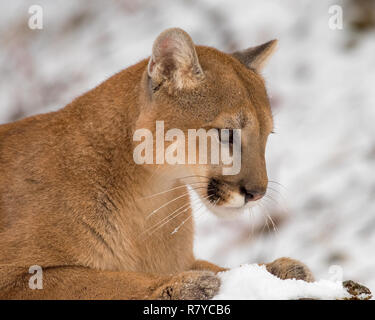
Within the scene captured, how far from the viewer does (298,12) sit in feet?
33.7

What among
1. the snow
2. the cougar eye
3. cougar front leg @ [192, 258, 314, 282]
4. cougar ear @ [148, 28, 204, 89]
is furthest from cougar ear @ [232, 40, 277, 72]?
the snow

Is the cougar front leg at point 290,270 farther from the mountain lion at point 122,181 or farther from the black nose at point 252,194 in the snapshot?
the black nose at point 252,194

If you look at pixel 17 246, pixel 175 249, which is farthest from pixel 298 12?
pixel 17 246

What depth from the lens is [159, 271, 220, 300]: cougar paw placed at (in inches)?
147

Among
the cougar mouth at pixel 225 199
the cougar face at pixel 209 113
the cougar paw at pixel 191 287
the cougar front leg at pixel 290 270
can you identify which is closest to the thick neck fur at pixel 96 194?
the cougar face at pixel 209 113

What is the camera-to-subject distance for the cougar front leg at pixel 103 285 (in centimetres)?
377

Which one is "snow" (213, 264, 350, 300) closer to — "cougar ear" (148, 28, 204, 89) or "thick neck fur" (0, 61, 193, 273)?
"thick neck fur" (0, 61, 193, 273)

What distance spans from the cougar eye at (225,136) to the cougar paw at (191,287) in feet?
2.79

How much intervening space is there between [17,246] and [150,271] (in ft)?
2.94

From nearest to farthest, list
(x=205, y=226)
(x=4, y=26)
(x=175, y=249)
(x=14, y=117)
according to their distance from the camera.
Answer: (x=175, y=249)
(x=205, y=226)
(x=14, y=117)
(x=4, y=26)

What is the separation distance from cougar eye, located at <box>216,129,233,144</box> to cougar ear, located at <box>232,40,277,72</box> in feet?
3.24

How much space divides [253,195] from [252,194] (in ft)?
0.04
